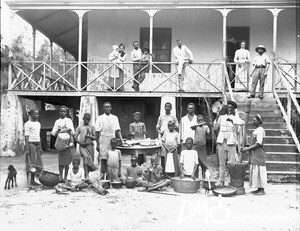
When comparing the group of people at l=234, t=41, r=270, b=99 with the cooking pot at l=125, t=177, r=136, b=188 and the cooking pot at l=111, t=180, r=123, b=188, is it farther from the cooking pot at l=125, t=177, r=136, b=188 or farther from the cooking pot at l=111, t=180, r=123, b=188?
the cooking pot at l=111, t=180, r=123, b=188

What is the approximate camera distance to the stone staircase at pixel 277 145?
28.8ft

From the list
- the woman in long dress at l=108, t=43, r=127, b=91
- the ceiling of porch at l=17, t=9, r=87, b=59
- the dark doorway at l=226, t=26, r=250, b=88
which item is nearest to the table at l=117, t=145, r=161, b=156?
the woman in long dress at l=108, t=43, r=127, b=91

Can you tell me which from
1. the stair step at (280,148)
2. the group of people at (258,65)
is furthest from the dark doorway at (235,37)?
the stair step at (280,148)

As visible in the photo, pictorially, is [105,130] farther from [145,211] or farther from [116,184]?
[145,211]

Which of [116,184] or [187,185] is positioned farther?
[116,184]

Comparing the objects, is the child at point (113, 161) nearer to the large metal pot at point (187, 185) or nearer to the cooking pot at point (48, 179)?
the cooking pot at point (48, 179)

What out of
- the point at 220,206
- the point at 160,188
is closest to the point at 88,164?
the point at 160,188

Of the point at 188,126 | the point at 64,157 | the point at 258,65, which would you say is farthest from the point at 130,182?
the point at 258,65

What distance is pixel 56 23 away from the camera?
51.8 feet

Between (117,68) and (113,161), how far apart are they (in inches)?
209

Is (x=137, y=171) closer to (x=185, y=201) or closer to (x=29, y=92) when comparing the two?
(x=185, y=201)

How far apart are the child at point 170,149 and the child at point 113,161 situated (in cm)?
95

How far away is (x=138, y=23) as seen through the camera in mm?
14336

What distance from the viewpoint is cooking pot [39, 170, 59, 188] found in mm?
7676
